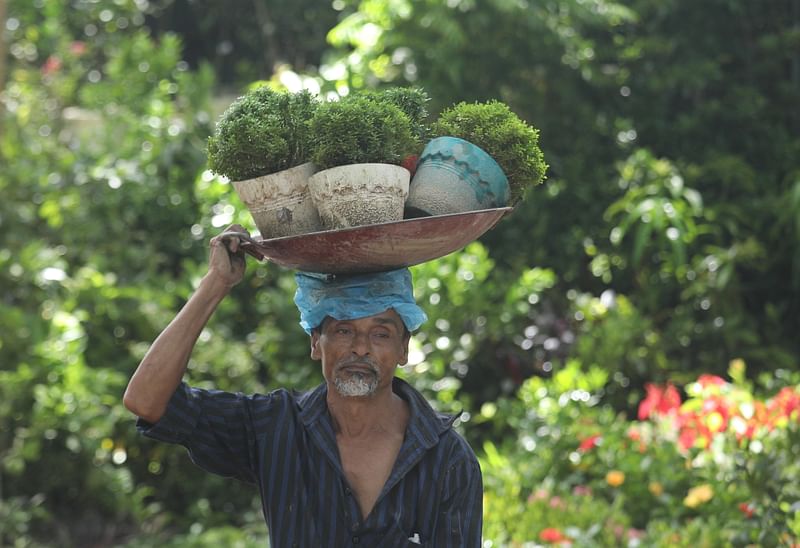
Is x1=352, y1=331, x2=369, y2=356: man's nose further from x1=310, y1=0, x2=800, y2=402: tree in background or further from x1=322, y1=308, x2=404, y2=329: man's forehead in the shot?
x1=310, y1=0, x2=800, y2=402: tree in background

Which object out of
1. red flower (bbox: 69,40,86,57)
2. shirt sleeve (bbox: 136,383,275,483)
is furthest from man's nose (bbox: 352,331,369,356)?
red flower (bbox: 69,40,86,57)

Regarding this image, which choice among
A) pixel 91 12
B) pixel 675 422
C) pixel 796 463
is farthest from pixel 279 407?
pixel 91 12

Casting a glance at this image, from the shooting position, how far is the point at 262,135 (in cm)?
246

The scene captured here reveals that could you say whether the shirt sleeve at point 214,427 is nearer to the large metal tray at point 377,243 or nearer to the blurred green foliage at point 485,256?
the large metal tray at point 377,243

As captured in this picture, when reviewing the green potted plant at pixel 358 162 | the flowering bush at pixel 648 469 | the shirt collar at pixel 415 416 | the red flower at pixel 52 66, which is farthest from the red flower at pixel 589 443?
the red flower at pixel 52 66

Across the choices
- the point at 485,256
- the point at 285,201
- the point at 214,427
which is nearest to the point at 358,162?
the point at 285,201

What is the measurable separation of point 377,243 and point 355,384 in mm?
324

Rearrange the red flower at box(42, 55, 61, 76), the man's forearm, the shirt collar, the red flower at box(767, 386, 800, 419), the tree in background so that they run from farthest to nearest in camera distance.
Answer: the red flower at box(42, 55, 61, 76)
the tree in background
the red flower at box(767, 386, 800, 419)
the shirt collar
the man's forearm

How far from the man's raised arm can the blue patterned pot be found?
0.37 metres

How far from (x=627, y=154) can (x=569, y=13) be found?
2.82 feet

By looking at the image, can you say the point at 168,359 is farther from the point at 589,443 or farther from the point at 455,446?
the point at 589,443

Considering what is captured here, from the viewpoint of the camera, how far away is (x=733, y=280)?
255 inches

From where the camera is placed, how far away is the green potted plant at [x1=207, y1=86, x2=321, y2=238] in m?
2.47

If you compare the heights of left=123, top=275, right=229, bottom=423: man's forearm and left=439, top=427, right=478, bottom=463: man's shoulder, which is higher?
left=123, top=275, right=229, bottom=423: man's forearm
